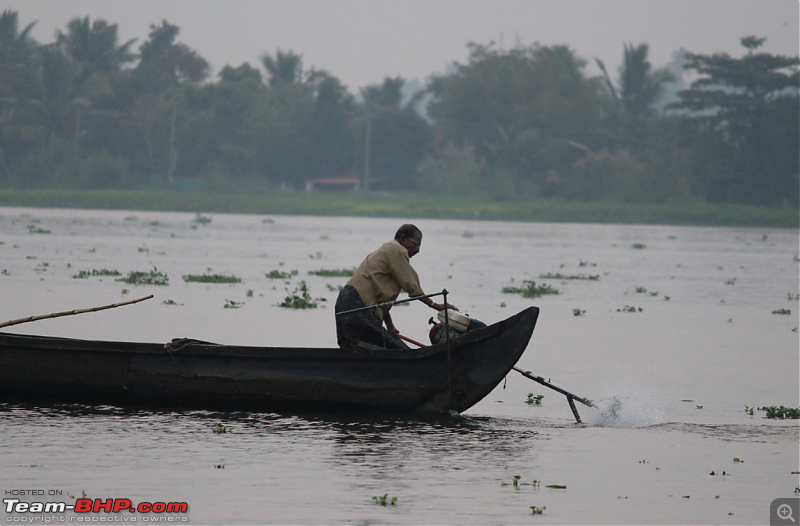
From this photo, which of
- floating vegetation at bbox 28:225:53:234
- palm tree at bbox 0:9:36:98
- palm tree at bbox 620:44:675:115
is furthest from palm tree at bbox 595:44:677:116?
floating vegetation at bbox 28:225:53:234

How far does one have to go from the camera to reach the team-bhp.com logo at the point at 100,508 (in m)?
8.10

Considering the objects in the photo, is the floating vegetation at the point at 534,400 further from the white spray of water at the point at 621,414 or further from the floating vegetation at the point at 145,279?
the floating vegetation at the point at 145,279

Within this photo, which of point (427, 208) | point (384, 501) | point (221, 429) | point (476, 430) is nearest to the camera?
point (384, 501)

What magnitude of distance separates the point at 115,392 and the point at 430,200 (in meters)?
75.8

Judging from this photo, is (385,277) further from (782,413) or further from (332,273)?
(332,273)

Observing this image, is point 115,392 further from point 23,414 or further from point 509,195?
point 509,195

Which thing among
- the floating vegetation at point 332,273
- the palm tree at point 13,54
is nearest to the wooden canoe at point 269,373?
the floating vegetation at point 332,273

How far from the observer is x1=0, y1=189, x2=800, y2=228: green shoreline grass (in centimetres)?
8338

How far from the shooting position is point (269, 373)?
11773 mm

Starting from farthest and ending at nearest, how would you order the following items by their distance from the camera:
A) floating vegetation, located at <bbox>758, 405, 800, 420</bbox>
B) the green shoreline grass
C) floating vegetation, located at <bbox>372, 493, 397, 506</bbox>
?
the green shoreline grass, floating vegetation, located at <bbox>758, 405, 800, 420</bbox>, floating vegetation, located at <bbox>372, 493, 397, 506</bbox>

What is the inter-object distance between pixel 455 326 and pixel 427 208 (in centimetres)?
7349

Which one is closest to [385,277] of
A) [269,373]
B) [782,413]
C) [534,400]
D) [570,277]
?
[269,373]

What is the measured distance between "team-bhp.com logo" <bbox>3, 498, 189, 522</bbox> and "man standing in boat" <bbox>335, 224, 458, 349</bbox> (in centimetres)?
394

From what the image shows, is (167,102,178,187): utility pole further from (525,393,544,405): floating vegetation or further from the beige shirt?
the beige shirt
